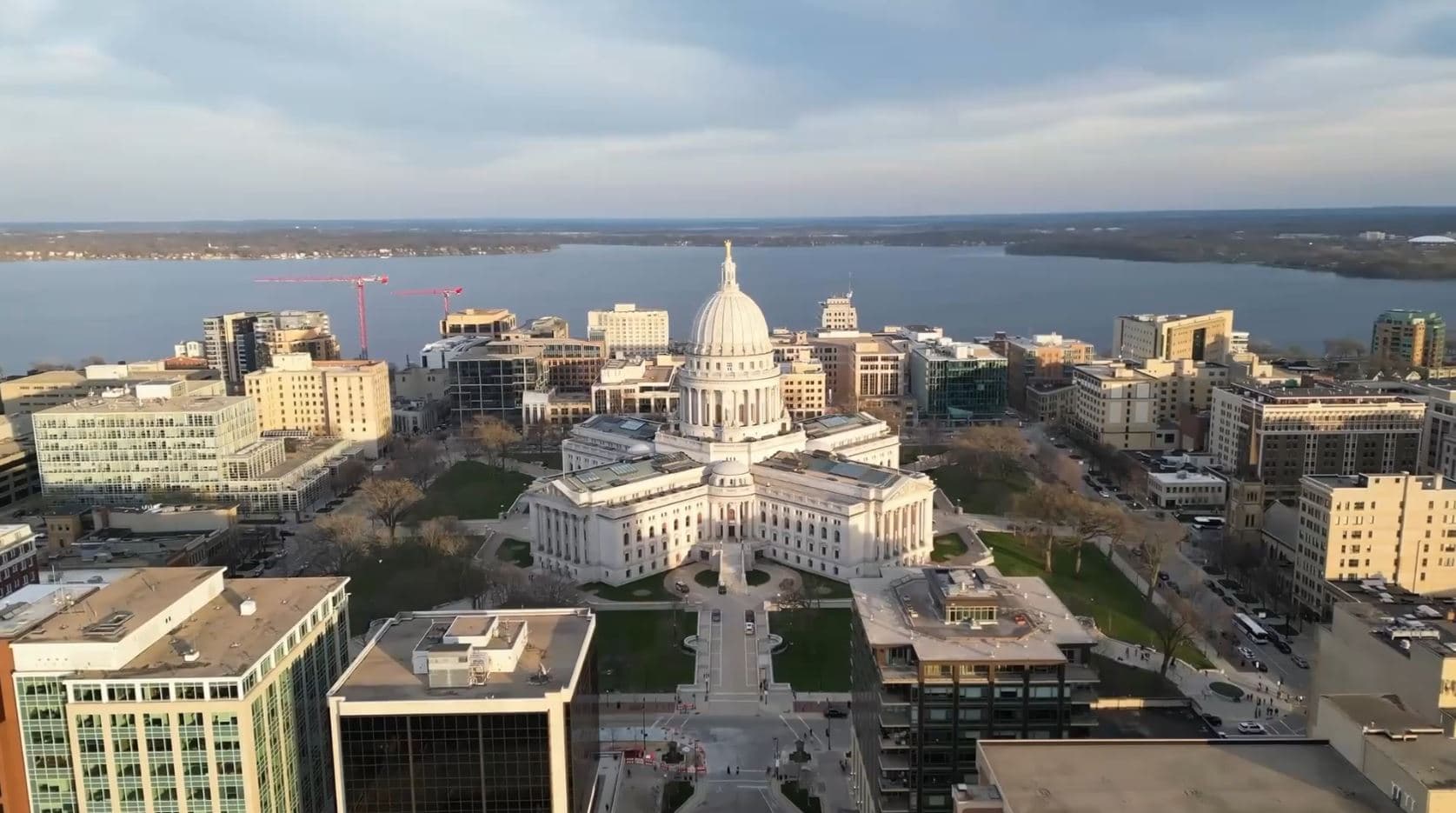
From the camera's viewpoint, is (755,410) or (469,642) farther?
(755,410)

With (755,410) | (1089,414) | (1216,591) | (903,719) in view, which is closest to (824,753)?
(903,719)

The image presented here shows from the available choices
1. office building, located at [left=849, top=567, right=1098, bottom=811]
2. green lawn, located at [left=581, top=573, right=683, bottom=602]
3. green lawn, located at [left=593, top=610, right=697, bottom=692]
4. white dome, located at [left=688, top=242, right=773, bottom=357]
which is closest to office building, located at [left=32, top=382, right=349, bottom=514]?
green lawn, located at [left=581, top=573, right=683, bottom=602]

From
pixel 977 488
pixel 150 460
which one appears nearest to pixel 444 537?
pixel 150 460

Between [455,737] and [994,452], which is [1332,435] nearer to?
[994,452]

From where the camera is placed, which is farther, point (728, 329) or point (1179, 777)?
point (728, 329)

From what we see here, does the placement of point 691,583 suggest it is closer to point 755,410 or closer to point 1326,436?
point 755,410

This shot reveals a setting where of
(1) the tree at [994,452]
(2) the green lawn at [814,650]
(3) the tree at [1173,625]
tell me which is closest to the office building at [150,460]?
(2) the green lawn at [814,650]

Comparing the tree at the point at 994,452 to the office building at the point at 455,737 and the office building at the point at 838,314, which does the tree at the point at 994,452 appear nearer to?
the office building at the point at 455,737
